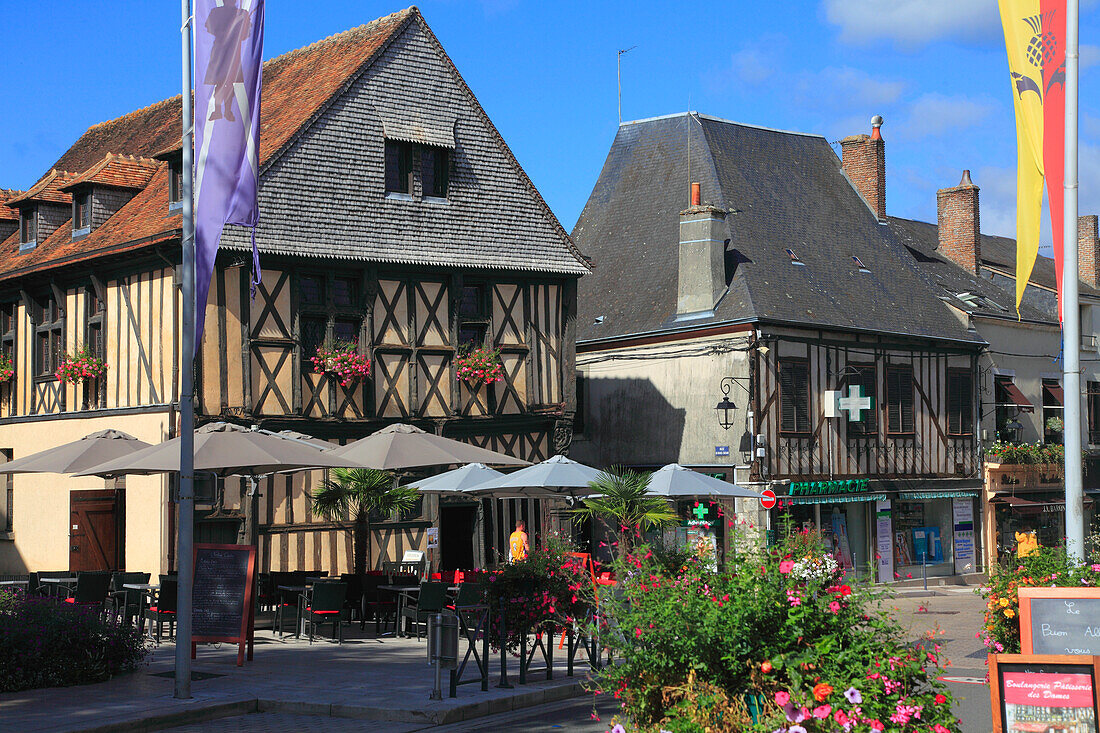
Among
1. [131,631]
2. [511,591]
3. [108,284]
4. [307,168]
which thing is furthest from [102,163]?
[511,591]

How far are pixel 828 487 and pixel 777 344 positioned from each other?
3120 millimetres

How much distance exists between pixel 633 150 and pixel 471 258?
35.5 ft

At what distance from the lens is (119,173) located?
2248 cm

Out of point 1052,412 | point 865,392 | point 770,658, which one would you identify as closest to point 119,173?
point 865,392

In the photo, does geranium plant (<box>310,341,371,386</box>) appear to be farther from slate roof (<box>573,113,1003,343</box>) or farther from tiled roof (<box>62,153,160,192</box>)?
slate roof (<box>573,113,1003,343</box>)

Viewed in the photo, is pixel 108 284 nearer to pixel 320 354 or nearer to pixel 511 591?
pixel 320 354

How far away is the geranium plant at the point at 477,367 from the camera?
858 inches

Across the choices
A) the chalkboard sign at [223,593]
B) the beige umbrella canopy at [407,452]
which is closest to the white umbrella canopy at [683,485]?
the beige umbrella canopy at [407,452]

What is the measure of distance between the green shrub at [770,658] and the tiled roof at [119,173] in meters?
17.9

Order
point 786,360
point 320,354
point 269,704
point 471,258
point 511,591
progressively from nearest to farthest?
point 269,704
point 511,591
point 320,354
point 471,258
point 786,360

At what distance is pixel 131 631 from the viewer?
489 inches

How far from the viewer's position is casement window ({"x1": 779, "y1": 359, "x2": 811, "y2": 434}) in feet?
84.4

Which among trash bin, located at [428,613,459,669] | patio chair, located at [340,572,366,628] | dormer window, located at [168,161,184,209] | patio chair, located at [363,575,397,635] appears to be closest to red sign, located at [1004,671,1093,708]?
trash bin, located at [428,613,459,669]

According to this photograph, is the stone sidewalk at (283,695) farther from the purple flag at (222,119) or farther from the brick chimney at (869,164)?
the brick chimney at (869,164)
